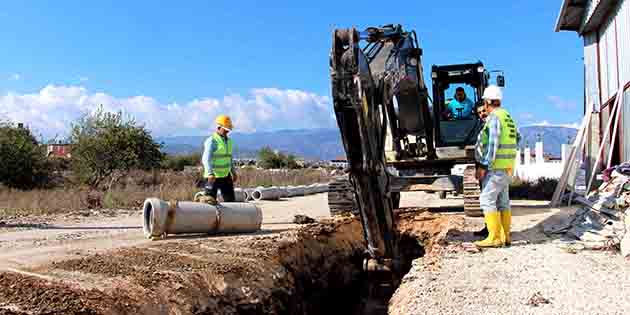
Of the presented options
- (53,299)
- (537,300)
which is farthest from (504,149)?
(53,299)

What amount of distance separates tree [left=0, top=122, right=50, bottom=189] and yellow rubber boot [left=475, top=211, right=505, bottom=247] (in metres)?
21.4

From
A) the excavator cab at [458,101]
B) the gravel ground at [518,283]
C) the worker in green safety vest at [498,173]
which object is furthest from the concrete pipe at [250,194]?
the gravel ground at [518,283]

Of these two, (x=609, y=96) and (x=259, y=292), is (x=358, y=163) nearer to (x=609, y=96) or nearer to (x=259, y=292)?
(x=259, y=292)

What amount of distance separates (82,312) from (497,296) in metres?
3.38

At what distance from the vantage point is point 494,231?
688cm

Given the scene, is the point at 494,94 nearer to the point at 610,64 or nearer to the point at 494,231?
the point at 494,231

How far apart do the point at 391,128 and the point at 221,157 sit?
3.12 metres

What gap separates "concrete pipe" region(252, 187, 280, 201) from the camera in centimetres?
1762

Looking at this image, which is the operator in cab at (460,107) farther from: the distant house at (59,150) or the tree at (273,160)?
the tree at (273,160)

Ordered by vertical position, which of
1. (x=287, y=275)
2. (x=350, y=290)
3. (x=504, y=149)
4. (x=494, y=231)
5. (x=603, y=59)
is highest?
(x=603, y=59)

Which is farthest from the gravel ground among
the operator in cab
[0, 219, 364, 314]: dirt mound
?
the operator in cab

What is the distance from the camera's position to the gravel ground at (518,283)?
444 cm

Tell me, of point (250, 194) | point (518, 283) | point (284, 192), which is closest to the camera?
point (518, 283)

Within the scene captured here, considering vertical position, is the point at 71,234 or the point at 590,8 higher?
the point at 590,8
